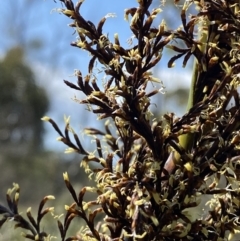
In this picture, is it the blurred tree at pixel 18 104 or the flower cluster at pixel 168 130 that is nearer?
the flower cluster at pixel 168 130

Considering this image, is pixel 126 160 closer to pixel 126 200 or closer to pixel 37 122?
pixel 126 200

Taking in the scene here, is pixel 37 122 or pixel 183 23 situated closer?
pixel 183 23

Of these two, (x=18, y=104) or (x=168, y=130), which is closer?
(x=168, y=130)

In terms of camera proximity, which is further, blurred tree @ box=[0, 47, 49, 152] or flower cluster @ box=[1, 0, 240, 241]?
blurred tree @ box=[0, 47, 49, 152]

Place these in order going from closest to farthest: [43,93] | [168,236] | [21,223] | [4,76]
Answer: [168,236], [21,223], [4,76], [43,93]

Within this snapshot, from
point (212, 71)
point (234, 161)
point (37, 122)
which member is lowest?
point (37, 122)

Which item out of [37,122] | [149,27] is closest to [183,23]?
[149,27]

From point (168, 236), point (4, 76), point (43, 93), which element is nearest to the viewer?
point (168, 236)

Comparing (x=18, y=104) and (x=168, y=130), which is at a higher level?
(x=168, y=130)
